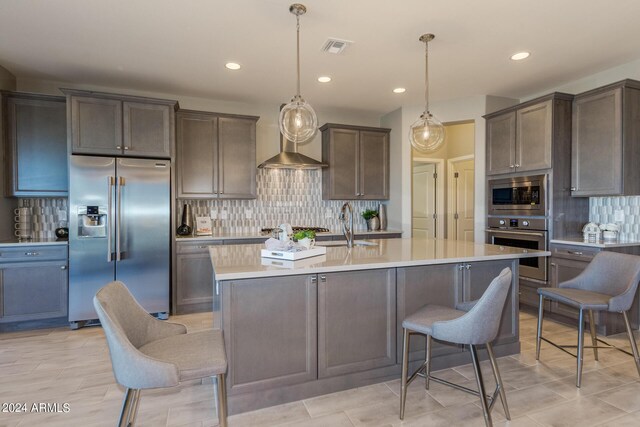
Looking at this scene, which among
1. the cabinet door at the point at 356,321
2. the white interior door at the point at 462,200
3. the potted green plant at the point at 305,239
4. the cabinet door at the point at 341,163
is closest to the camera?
the cabinet door at the point at 356,321

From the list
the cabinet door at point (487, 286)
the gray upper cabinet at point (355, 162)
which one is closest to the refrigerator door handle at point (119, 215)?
the gray upper cabinet at point (355, 162)

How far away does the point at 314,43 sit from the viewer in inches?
124

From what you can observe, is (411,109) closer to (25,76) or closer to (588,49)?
(588,49)

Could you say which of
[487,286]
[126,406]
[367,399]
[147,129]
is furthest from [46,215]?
[487,286]

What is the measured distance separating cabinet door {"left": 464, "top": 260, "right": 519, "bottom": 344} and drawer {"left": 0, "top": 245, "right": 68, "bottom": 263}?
3.85m

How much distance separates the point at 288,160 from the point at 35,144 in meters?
2.75

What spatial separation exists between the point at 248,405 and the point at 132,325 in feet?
2.96

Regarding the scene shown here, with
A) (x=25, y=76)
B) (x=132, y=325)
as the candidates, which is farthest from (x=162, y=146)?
(x=132, y=325)

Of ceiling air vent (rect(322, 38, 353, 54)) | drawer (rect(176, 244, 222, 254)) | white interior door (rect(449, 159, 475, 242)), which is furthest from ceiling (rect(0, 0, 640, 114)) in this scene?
white interior door (rect(449, 159, 475, 242))

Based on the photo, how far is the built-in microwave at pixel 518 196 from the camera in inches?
151

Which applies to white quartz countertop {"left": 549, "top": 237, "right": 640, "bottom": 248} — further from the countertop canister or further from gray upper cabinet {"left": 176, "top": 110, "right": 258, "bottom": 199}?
gray upper cabinet {"left": 176, "top": 110, "right": 258, "bottom": 199}

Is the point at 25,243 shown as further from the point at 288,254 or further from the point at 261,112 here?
the point at 261,112

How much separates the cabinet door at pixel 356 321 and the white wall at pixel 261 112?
123 inches

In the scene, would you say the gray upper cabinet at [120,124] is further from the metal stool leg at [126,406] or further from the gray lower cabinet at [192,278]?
the metal stool leg at [126,406]
